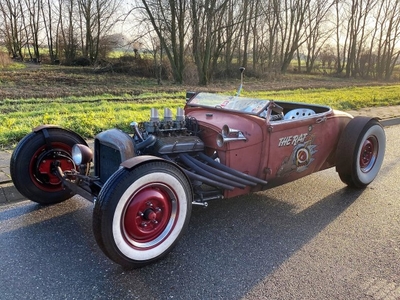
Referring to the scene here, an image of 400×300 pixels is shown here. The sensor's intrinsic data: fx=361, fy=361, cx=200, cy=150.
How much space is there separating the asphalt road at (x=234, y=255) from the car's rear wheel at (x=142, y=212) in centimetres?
18

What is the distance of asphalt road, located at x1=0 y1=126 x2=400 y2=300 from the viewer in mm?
2574

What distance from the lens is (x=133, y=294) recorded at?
2494 millimetres

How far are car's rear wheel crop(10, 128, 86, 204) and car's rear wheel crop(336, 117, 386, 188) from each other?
10.3 feet

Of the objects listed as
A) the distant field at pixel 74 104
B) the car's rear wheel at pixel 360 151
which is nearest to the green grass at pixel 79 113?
the distant field at pixel 74 104

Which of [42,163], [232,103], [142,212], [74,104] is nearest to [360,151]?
[232,103]

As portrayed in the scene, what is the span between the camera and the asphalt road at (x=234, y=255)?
257 centimetres

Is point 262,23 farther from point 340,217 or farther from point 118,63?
point 340,217

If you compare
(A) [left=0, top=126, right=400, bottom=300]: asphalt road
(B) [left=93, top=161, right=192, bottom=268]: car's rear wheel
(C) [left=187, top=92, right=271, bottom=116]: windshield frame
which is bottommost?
(A) [left=0, top=126, right=400, bottom=300]: asphalt road

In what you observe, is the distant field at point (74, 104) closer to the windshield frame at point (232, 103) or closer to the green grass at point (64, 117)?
the green grass at point (64, 117)

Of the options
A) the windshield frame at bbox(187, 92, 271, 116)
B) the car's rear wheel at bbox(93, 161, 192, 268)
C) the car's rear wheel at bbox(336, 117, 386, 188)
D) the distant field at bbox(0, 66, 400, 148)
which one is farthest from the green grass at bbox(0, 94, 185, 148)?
the car's rear wheel at bbox(336, 117, 386, 188)

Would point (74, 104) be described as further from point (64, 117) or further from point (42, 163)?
point (42, 163)

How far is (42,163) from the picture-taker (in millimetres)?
3816

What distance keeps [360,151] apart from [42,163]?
3724 mm

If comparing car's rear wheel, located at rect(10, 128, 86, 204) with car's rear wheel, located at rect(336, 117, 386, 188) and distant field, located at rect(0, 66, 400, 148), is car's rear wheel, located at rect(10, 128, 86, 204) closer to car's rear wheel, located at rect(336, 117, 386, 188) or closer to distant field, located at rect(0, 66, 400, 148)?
distant field, located at rect(0, 66, 400, 148)
